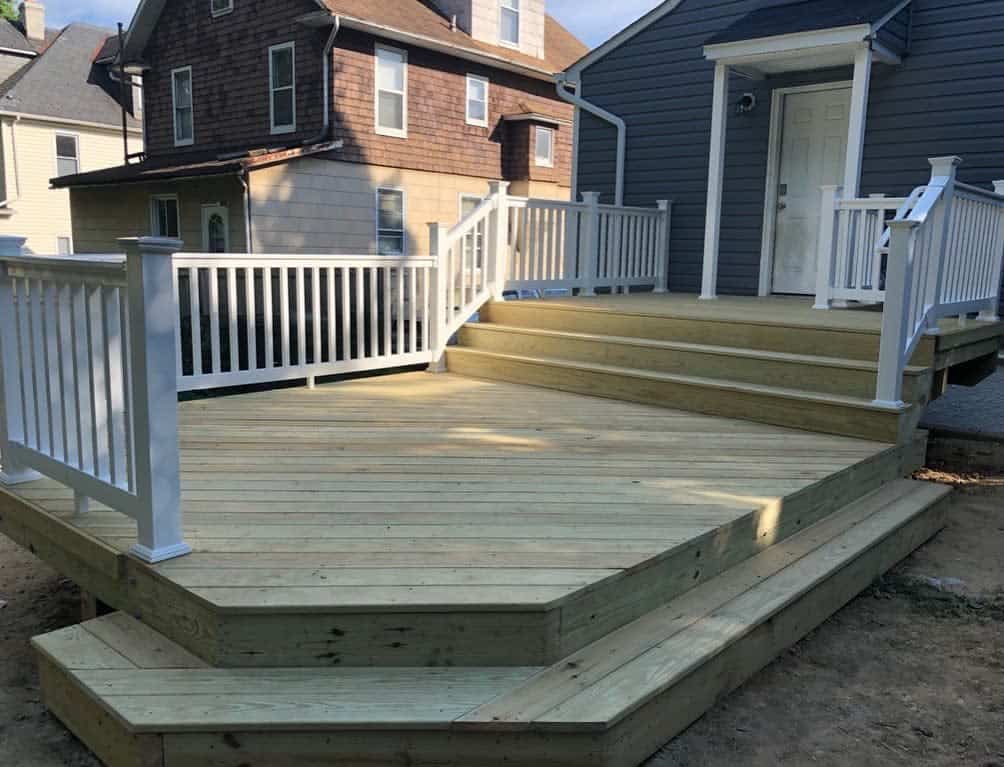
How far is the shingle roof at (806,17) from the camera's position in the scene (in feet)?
20.5

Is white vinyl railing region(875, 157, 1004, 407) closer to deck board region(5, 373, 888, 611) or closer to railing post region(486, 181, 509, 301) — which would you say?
deck board region(5, 373, 888, 611)

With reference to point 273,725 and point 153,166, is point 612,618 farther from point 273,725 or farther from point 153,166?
point 153,166

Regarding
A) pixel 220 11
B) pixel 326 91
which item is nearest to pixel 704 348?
pixel 326 91

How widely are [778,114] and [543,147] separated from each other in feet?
26.9

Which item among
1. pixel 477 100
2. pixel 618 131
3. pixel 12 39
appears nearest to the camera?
pixel 618 131

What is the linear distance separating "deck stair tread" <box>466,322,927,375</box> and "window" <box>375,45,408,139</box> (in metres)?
7.76

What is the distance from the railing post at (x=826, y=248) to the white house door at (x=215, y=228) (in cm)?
890

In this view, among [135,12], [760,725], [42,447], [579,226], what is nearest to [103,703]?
[42,447]

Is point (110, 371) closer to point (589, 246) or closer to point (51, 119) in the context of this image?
point (589, 246)

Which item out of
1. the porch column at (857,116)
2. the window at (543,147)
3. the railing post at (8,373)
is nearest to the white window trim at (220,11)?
the window at (543,147)

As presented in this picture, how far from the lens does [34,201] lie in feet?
59.4

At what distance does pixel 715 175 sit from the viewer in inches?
278

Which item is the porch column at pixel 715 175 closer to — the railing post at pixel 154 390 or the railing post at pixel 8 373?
the railing post at pixel 8 373

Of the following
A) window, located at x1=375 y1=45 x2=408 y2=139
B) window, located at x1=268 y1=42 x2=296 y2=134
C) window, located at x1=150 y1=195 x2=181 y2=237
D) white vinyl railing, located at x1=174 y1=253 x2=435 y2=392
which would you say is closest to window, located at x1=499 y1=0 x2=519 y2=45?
window, located at x1=375 y1=45 x2=408 y2=139
